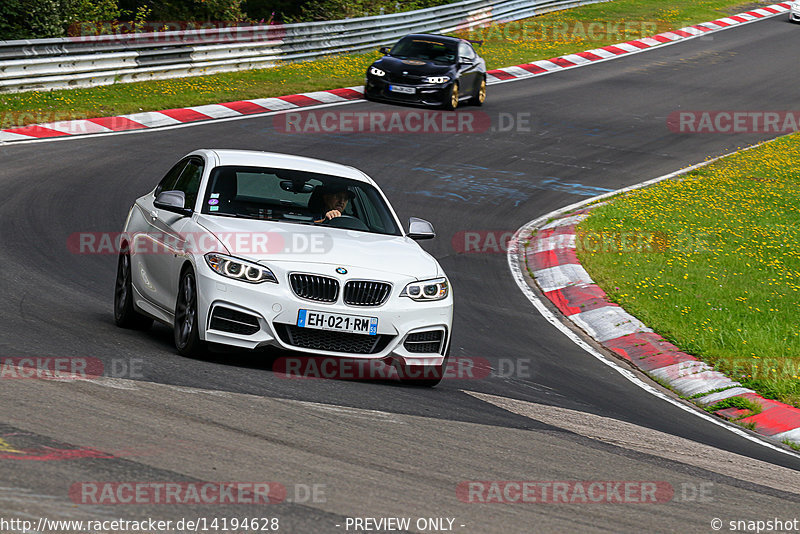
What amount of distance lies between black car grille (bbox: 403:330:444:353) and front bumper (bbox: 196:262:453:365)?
0.42 feet

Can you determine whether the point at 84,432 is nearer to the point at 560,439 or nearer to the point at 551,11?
the point at 560,439

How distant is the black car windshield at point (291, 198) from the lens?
905 cm

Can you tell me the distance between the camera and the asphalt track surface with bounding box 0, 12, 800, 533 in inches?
213

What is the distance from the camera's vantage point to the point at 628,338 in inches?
462

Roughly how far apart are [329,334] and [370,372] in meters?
1.04

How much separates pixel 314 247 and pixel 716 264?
7281 mm

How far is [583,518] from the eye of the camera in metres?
5.61

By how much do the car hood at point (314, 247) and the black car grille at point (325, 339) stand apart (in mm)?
487

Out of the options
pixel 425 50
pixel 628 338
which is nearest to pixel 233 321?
pixel 628 338

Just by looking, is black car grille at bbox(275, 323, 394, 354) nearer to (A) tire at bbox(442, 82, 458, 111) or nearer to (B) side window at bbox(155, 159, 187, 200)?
(B) side window at bbox(155, 159, 187, 200)

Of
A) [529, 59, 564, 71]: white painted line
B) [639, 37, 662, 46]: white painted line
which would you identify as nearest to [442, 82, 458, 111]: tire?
[529, 59, 564, 71]: white painted line

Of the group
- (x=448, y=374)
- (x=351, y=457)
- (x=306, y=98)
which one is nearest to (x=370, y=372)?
(x=448, y=374)

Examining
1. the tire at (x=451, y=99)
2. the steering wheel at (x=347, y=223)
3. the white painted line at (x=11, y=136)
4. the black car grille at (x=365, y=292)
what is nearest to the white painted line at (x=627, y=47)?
the tire at (x=451, y=99)

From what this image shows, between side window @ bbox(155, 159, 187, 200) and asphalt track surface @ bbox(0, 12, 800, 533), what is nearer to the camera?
asphalt track surface @ bbox(0, 12, 800, 533)
